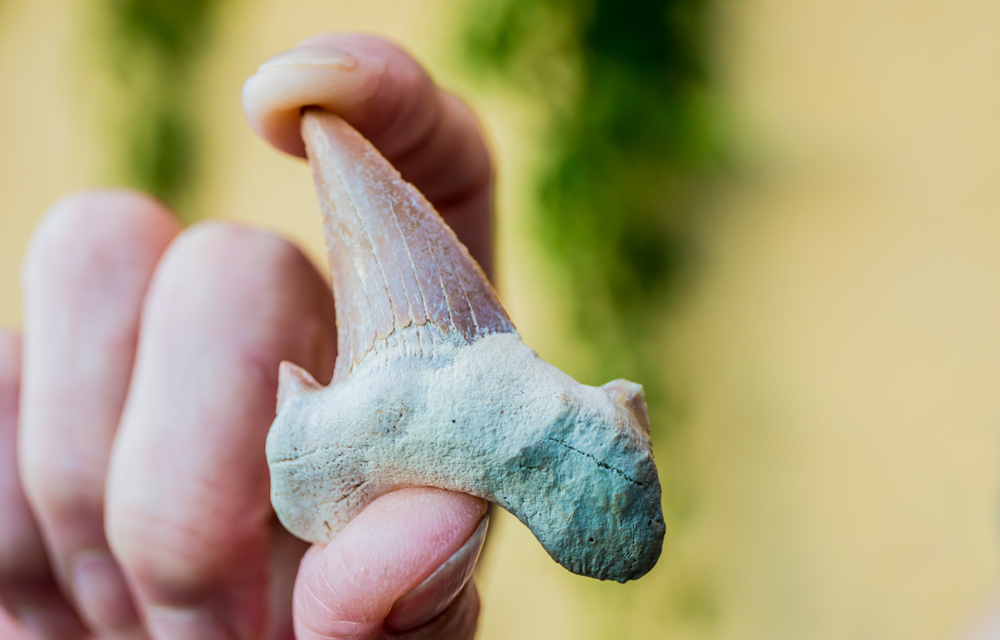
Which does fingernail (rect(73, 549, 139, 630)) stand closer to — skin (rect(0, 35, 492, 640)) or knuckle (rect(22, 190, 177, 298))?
skin (rect(0, 35, 492, 640))

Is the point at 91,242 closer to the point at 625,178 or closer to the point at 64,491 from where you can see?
the point at 64,491

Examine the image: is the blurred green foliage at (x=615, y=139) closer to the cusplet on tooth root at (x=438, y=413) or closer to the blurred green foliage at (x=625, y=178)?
the blurred green foliage at (x=625, y=178)

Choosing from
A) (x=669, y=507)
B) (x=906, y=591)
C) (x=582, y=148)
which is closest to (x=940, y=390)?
(x=906, y=591)

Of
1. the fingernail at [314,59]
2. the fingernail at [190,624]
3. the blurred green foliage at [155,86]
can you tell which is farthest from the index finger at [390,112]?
the blurred green foliage at [155,86]

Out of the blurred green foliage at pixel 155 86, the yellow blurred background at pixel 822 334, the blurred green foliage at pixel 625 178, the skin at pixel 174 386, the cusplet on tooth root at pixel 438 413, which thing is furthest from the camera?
the blurred green foliage at pixel 155 86

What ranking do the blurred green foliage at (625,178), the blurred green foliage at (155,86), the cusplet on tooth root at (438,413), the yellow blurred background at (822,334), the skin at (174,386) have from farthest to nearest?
1. the blurred green foliage at (155,86)
2. the blurred green foliage at (625,178)
3. the yellow blurred background at (822,334)
4. the skin at (174,386)
5. the cusplet on tooth root at (438,413)

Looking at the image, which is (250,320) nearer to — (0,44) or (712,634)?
(712,634)
